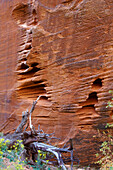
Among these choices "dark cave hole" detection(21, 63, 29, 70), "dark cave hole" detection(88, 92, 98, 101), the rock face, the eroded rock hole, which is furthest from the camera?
"dark cave hole" detection(21, 63, 29, 70)

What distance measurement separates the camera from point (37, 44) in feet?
16.4

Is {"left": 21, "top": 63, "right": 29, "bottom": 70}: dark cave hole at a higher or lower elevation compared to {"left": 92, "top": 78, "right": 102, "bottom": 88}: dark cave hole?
higher

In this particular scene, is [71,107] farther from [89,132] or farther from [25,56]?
[25,56]

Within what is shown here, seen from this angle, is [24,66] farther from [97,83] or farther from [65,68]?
[97,83]

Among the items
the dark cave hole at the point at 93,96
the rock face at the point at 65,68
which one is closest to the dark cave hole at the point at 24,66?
the rock face at the point at 65,68

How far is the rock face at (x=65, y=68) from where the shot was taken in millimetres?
4418

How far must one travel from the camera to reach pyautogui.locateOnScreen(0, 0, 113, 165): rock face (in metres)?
4.42

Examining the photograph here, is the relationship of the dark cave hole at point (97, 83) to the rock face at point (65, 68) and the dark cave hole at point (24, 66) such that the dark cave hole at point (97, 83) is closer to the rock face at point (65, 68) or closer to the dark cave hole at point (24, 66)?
the rock face at point (65, 68)

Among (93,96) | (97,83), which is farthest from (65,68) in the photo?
(93,96)

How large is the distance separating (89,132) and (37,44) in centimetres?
237

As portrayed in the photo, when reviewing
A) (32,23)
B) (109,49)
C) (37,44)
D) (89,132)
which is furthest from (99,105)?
(32,23)

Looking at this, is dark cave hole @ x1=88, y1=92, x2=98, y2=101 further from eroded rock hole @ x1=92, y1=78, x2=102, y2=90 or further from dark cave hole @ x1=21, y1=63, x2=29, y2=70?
dark cave hole @ x1=21, y1=63, x2=29, y2=70

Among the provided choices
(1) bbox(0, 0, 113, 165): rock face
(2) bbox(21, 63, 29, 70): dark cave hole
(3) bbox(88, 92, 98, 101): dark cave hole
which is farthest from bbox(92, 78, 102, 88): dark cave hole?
(2) bbox(21, 63, 29, 70): dark cave hole

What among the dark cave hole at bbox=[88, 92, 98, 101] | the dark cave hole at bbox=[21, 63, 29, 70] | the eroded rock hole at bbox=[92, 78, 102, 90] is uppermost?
the dark cave hole at bbox=[21, 63, 29, 70]
